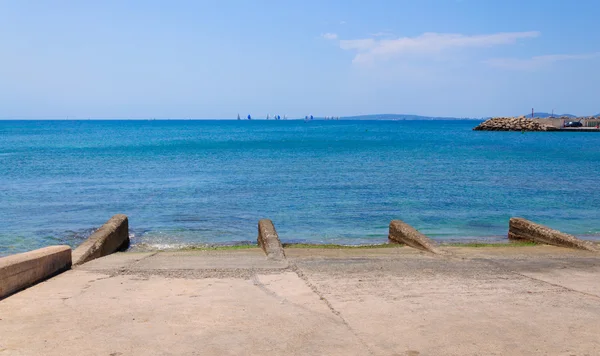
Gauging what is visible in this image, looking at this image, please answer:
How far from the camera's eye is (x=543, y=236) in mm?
12234

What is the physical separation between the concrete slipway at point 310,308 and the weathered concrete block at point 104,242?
49cm

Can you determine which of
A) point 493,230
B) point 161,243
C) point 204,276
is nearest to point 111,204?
point 161,243

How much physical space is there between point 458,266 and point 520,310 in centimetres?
262

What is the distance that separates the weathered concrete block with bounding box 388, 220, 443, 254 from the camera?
1098 centimetres

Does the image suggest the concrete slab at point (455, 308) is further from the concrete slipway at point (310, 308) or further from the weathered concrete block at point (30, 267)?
the weathered concrete block at point (30, 267)

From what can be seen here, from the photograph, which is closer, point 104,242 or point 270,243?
point 270,243

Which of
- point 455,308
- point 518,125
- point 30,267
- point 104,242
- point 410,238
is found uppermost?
point 518,125

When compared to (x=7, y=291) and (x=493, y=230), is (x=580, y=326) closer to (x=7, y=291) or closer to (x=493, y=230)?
(x=7, y=291)

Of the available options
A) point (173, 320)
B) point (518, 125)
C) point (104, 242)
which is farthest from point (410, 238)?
point (518, 125)

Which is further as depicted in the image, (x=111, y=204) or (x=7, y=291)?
(x=111, y=204)

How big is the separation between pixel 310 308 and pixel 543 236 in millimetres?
7444

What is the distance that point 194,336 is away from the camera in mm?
5520

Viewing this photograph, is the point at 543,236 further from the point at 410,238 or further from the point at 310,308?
the point at 310,308

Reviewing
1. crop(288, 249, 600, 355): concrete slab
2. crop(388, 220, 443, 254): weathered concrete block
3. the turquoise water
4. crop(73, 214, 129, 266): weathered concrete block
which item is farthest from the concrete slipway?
the turquoise water
